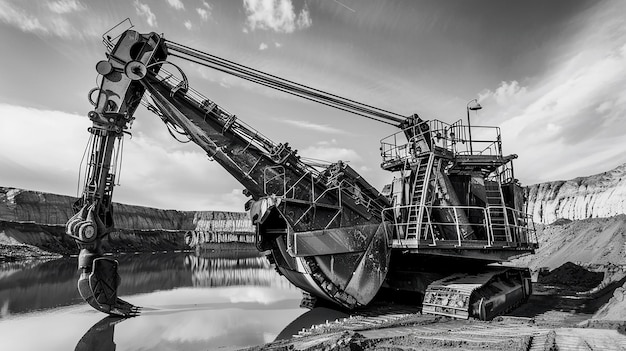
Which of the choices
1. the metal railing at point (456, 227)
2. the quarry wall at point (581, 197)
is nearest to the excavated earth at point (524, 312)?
the quarry wall at point (581, 197)

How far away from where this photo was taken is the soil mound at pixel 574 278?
1359 centimetres

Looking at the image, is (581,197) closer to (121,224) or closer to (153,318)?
(153,318)

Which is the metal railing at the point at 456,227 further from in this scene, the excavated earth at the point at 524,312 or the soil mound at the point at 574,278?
the soil mound at the point at 574,278

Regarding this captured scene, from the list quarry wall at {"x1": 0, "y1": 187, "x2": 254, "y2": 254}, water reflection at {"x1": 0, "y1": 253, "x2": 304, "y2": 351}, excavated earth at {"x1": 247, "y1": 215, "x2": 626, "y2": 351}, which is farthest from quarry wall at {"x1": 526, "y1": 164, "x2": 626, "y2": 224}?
quarry wall at {"x1": 0, "y1": 187, "x2": 254, "y2": 254}

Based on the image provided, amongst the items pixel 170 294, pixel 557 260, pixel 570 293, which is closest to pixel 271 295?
pixel 170 294

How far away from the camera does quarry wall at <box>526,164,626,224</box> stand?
3260cm

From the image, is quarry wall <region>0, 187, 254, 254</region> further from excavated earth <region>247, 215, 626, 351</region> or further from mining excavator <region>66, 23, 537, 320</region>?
excavated earth <region>247, 215, 626, 351</region>

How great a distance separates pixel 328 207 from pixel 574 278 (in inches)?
476

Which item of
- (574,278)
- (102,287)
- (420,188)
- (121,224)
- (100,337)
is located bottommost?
(100,337)

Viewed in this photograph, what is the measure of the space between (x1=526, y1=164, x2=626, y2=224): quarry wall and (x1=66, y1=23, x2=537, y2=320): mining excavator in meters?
30.9

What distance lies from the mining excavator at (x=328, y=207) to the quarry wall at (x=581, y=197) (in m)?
30.9

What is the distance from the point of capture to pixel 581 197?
37.2m

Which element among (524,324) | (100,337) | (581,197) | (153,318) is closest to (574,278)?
(524,324)

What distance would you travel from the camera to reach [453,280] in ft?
29.0
